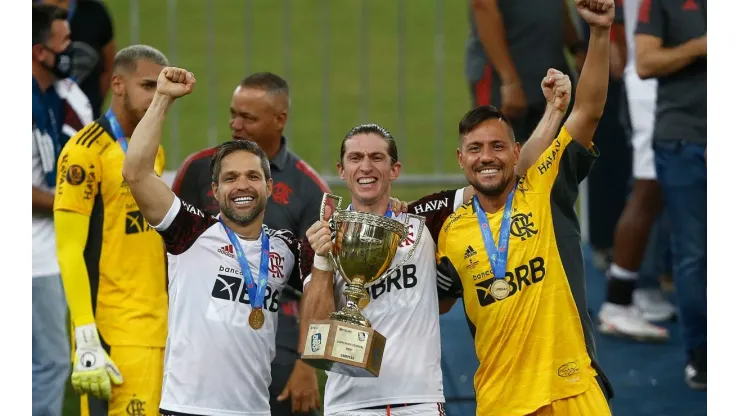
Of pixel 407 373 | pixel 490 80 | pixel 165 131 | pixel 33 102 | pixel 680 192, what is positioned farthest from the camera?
pixel 165 131

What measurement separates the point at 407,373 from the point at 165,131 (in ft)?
25.3

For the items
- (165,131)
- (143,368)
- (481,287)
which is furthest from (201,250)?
(165,131)

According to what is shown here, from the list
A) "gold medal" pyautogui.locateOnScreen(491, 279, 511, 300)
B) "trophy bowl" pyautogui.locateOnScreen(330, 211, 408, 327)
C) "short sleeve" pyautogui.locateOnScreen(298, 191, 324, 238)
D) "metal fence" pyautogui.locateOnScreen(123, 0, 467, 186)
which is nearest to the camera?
"trophy bowl" pyautogui.locateOnScreen(330, 211, 408, 327)

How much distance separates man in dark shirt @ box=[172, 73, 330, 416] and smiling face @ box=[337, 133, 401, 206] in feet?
3.09

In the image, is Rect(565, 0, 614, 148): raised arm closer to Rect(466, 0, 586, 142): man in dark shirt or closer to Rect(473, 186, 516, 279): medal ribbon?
Rect(473, 186, 516, 279): medal ribbon

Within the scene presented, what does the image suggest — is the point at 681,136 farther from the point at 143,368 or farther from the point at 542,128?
the point at 143,368

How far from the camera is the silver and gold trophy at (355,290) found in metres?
4.66

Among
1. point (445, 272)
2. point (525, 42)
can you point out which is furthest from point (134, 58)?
point (525, 42)

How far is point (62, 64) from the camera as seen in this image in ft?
22.4

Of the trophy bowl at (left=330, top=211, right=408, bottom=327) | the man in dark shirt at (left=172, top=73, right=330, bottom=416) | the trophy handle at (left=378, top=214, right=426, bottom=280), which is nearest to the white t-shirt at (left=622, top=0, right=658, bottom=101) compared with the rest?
the man in dark shirt at (left=172, top=73, right=330, bottom=416)

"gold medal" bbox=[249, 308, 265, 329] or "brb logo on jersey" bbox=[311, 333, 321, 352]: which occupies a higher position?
"gold medal" bbox=[249, 308, 265, 329]

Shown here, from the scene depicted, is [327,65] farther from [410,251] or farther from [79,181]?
[410,251]

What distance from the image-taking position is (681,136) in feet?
23.3

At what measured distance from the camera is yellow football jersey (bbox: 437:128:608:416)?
16.4 feet
